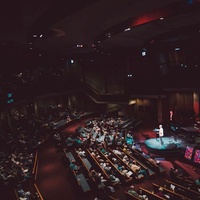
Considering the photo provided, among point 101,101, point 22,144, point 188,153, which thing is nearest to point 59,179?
point 22,144

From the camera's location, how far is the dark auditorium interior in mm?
10133

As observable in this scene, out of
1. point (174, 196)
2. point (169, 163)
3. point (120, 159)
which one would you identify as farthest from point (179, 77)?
point (174, 196)

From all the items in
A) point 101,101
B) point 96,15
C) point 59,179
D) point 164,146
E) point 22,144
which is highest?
point 96,15

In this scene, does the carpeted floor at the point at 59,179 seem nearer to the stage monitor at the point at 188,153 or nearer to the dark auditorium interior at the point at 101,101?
the dark auditorium interior at the point at 101,101

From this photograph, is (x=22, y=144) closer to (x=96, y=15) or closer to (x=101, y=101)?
(x=96, y=15)

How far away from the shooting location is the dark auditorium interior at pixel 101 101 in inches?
399

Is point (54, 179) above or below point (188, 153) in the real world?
below

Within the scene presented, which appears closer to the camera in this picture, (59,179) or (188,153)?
(59,179)

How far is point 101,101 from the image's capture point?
27.6 meters

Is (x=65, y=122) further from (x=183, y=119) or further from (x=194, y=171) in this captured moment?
(x=194, y=171)

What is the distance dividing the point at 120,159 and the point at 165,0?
382 inches

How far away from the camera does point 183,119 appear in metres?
22.2

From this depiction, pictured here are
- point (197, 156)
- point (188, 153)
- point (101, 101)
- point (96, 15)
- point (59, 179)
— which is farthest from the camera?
point (101, 101)

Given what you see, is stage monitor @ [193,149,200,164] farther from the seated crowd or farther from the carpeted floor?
the seated crowd
